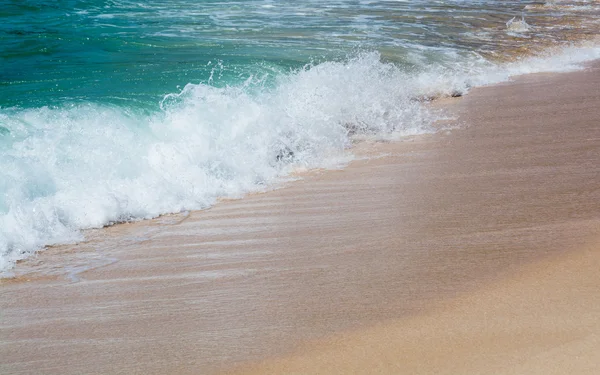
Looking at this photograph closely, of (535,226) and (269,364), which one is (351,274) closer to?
(269,364)

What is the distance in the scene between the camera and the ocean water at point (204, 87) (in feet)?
16.7

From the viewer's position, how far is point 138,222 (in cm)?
481

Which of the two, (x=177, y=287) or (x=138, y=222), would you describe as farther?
(x=138, y=222)

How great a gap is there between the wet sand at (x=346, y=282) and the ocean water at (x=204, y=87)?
46 cm

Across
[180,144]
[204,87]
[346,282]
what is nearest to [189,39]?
[204,87]

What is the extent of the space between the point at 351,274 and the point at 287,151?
2430 millimetres

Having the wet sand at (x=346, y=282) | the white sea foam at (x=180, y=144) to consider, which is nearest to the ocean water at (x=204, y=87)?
the white sea foam at (x=180, y=144)

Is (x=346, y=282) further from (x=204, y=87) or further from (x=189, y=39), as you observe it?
(x=189, y=39)

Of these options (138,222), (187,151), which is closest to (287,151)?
(187,151)

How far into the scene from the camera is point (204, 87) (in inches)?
269

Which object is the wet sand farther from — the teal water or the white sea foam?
the teal water

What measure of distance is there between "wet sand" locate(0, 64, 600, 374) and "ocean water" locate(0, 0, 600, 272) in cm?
46

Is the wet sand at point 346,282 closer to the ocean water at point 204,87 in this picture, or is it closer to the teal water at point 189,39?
the ocean water at point 204,87

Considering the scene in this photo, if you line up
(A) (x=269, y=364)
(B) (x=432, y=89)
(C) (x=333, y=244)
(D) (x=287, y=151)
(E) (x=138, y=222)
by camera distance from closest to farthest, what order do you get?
1. (A) (x=269, y=364)
2. (C) (x=333, y=244)
3. (E) (x=138, y=222)
4. (D) (x=287, y=151)
5. (B) (x=432, y=89)
